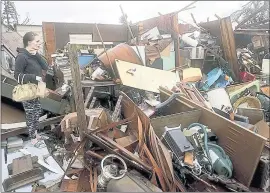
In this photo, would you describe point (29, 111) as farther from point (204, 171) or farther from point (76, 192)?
point (204, 171)

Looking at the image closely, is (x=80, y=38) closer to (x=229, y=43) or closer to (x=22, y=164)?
(x=229, y=43)

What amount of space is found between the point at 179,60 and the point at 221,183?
4.72 metres

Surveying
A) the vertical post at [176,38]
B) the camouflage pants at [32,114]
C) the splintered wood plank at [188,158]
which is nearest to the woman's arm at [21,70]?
the camouflage pants at [32,114]

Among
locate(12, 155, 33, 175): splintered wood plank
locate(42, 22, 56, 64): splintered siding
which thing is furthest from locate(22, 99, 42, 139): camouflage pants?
locate(42, 22, 56, 64): splintered siding

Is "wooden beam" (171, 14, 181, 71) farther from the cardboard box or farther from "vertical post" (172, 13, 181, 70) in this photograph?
the cardboard box

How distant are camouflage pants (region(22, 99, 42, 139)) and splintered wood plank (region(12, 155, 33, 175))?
510 mm

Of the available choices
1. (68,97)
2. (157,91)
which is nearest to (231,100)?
(157,91)

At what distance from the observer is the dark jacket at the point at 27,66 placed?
322cm

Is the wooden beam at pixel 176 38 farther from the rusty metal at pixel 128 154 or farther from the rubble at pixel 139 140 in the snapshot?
the rusty metal at pixel 128 154

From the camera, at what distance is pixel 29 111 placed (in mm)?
3383

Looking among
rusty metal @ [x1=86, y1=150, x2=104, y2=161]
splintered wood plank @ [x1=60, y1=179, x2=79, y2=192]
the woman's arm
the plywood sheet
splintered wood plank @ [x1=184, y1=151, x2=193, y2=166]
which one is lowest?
splintered wood plank @ [x1=60, y1=179, x2=79, y2=192]

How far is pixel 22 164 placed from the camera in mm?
2865

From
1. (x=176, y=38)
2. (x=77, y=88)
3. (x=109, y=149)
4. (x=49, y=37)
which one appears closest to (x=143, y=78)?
(x=77, y=88)

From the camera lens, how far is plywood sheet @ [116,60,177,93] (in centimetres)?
471
